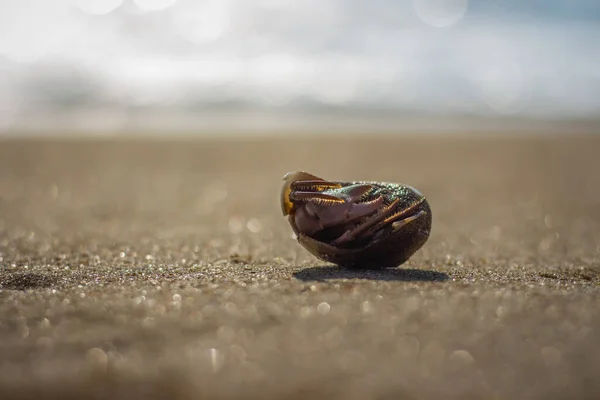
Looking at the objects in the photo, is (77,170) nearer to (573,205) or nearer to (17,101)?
(573,205)

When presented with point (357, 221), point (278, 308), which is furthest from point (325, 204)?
point (278, 308)

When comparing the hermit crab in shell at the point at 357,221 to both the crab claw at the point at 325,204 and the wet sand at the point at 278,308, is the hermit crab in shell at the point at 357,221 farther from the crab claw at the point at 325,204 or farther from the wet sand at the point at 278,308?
the wet sand at the point at 278,308

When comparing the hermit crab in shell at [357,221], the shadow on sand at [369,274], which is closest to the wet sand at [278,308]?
the shadow on sand at [369,274]

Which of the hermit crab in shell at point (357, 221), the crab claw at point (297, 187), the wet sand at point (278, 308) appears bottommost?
the wet sand at point (278, 308)

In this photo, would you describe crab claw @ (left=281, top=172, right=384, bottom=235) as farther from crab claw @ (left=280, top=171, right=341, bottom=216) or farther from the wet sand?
the wet sand

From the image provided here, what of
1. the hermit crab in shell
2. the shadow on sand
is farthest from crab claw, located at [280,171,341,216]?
the shadow on sand

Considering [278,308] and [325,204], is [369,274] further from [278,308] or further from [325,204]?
[278,308]

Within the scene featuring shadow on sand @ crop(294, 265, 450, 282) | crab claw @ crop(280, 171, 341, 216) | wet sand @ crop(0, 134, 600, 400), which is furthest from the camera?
crab claw @ crop(280, 171, 341, 216)
